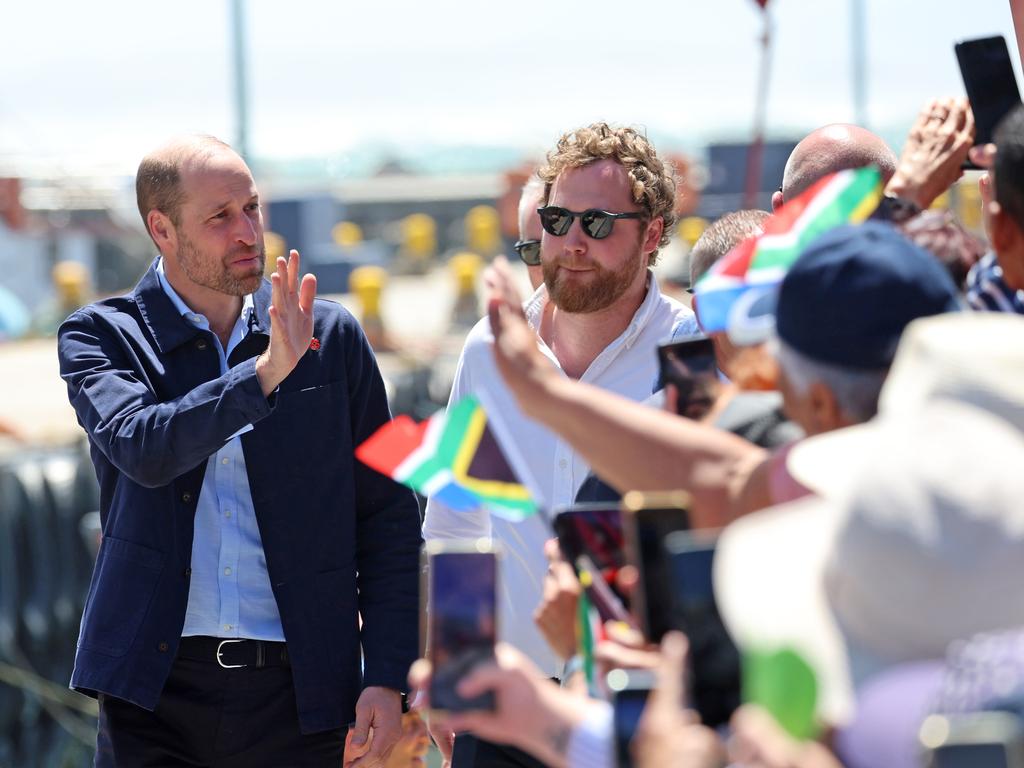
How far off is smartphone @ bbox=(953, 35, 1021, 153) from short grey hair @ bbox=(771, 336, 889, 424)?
0.86 meters

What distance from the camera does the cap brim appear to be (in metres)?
1.86

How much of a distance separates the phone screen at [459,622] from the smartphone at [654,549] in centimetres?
21

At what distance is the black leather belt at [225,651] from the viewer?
142 inches

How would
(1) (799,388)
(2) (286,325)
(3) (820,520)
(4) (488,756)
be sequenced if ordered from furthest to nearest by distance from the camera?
(4) (488,756)
(2) (286,325)
(1) (799,388)
(3) (820,520)

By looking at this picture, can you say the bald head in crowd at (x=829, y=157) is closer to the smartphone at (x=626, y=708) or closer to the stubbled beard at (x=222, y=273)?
the stubbled beard at (x=222, y=273)

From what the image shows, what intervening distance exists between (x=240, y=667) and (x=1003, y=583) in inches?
87.4

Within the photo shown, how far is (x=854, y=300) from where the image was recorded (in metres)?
2.19

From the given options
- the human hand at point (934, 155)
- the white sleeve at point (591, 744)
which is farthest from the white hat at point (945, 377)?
the human hand at point (934, 155)

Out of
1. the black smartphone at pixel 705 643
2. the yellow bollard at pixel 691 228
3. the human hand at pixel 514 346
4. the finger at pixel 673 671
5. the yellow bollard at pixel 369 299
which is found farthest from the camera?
the yellow bollard at pixel 691 228

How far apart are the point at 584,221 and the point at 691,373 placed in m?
1.26

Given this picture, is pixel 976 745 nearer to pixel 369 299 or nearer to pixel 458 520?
pixel 458 520

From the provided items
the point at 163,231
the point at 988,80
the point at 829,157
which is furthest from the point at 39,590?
the point at 988,80

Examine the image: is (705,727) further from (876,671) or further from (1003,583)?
(1003,583)

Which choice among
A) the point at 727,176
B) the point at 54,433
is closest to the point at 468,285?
the point at 727,176
